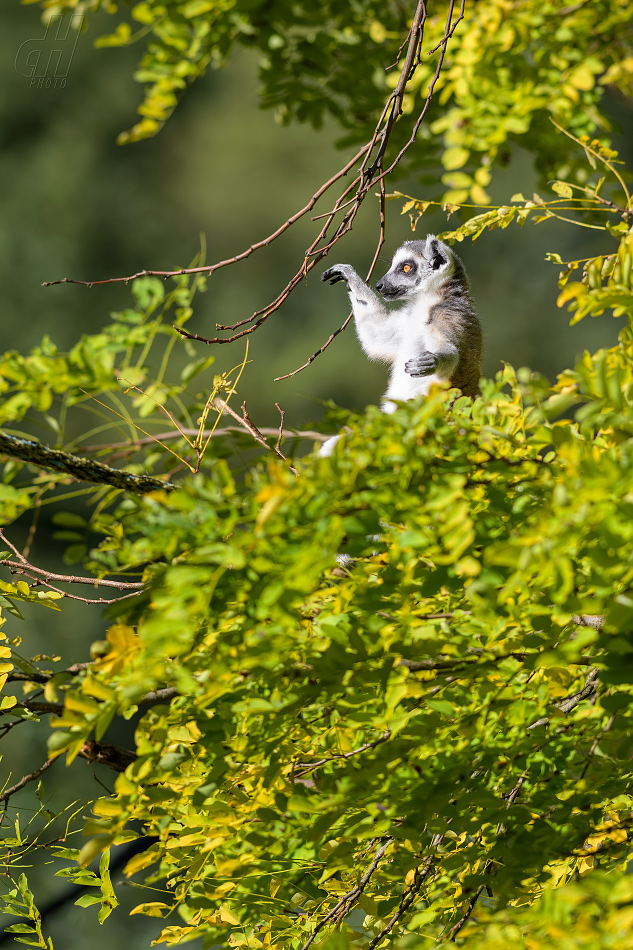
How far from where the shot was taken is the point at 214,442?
969 mm

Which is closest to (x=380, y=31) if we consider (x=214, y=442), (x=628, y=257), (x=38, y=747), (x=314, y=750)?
(x=214, y=442)

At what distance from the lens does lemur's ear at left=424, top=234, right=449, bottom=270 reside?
1.41m

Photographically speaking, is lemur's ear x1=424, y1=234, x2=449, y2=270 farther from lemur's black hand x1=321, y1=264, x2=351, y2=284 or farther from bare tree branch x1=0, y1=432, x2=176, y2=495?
bare tree branch x1=0, y1=432, x2=176, y2=495

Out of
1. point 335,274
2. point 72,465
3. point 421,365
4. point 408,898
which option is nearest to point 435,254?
point 335,274

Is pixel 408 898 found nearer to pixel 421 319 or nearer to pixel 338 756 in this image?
pixel 338 756

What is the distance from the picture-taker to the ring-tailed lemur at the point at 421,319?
4.31 ft

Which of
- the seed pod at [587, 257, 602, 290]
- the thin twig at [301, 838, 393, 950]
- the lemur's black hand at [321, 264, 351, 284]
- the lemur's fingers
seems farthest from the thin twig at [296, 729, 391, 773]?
the lemur's black hand at [321, 264, 351, 284]

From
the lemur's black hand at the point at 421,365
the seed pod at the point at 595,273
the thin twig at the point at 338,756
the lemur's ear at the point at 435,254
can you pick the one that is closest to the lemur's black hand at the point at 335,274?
the lemur's ear at the point at 435,254

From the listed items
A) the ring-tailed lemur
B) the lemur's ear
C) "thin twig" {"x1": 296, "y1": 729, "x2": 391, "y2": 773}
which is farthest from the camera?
the lemur's ear

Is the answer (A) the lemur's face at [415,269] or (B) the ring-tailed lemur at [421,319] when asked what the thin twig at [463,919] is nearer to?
(B) the ring-tailed lemur at [421,319]

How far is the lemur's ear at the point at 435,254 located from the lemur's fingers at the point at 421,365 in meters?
0.33

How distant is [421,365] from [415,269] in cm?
41

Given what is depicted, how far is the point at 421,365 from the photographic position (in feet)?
3.78

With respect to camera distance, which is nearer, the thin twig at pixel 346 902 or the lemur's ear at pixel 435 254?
the thin twig at pixel 346 902
